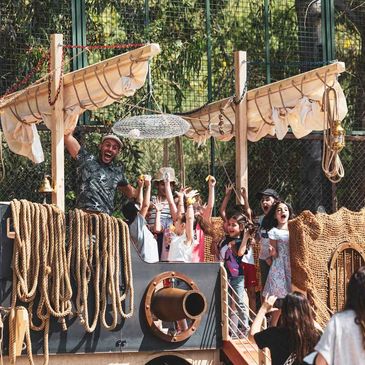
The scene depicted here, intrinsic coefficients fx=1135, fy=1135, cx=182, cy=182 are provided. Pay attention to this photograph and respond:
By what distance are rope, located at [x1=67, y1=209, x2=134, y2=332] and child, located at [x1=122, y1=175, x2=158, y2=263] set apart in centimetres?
Result: 73

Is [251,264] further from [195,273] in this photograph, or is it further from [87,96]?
[87,96]

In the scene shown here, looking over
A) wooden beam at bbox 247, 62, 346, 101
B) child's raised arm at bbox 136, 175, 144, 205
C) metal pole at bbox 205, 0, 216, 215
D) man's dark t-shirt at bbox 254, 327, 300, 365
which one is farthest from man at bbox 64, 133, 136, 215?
man's dark t-shirt at bbox 254, 327, 300, 365

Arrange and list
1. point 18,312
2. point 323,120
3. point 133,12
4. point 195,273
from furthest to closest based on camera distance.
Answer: point 133,12, point 323,120, point 195,273, point 18,312

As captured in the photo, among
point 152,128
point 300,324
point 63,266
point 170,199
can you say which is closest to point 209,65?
point 152,128

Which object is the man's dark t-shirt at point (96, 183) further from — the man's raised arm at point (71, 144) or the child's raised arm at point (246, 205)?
the child's raised arm at point (246, 205)

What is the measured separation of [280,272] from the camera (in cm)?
1062

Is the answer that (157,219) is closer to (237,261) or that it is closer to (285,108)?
(237,261)

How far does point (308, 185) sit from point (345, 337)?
949cm

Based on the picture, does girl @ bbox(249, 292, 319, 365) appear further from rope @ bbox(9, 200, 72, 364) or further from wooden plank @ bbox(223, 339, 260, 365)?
rope @ bbox(9, 200, 72, 364)

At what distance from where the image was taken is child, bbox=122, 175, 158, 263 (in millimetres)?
10312

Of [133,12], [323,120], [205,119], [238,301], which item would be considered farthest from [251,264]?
[133,12]

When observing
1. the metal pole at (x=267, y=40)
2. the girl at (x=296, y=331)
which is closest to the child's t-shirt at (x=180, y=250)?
the girl at (x=296, y=331)

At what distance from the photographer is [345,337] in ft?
18.8

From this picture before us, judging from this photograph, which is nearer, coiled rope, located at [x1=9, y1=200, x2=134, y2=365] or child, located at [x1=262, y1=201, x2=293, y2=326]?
coiled rope, located at [x1=9, y1=200, x2=134, y2=365]
